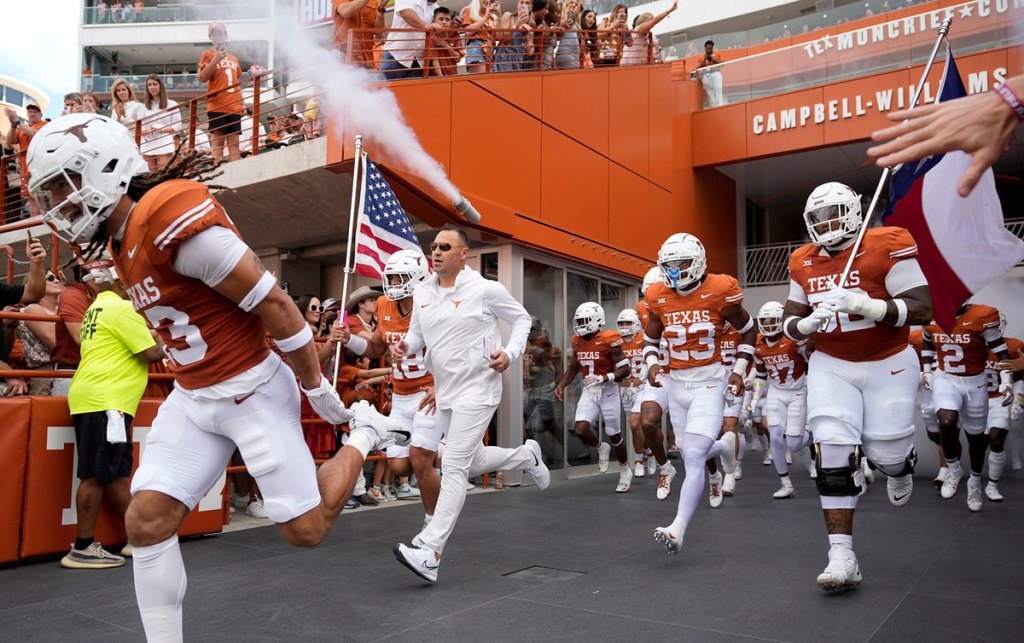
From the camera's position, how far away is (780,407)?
1070 centimetres

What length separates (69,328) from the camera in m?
6.27

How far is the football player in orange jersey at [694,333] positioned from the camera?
21.5ft

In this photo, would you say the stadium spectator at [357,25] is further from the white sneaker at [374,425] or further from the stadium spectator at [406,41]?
the white sneaker at [374,425]

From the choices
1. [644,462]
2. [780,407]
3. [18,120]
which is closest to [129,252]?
[780,407]

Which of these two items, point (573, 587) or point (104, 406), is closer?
point (573, 587)

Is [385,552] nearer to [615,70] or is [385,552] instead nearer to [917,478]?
[917,478]

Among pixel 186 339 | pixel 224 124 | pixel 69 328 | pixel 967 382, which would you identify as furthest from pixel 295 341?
pixel 224 124

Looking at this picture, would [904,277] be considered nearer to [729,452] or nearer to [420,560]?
[420,560]

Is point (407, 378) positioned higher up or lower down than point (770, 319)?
lower down

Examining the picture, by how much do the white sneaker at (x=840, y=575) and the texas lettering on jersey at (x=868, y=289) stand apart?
1.25 meters

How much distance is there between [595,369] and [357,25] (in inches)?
225

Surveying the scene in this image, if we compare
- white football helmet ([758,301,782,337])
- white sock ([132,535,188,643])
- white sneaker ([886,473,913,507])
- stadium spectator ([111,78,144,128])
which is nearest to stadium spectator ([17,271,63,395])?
white sock ([132,535,188,643])

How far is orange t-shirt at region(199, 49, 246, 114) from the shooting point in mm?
11023

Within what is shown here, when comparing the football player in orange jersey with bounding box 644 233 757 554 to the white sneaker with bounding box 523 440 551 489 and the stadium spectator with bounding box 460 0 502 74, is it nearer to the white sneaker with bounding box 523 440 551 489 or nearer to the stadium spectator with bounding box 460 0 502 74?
the white sneaker with bounding box 523 440 551 489
